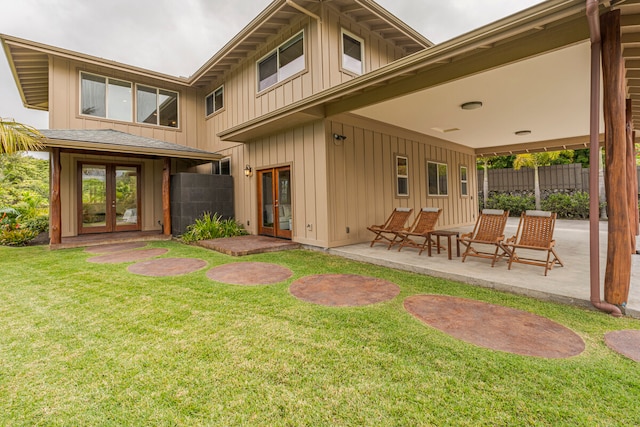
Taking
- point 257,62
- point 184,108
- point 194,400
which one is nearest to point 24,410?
point 194,400

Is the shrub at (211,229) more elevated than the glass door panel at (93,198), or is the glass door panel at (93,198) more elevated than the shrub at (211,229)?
the glass door panel at (93,198)

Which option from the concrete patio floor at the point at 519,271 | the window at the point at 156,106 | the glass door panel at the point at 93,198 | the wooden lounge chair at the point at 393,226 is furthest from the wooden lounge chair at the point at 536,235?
the window at the point at 156,106

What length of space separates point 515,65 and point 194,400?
5020mm

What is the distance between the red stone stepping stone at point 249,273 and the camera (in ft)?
13.3

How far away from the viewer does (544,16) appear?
2.88m

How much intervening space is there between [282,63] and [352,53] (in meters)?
1.85

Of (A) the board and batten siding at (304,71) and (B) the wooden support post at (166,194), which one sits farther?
(B) the wooden support post at (166,194)

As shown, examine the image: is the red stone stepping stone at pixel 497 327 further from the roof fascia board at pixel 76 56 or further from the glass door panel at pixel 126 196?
the roof fascia board at pixel 76 56

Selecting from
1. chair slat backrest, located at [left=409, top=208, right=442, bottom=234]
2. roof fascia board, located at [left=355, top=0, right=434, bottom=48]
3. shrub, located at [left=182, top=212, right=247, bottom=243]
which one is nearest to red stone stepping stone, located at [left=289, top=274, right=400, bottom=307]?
chair slat backrest, located at [left=409, top=208, right=442, bottom=234]

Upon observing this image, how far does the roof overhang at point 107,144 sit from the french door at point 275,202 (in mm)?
2191

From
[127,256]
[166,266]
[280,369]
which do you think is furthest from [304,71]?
[280,369]

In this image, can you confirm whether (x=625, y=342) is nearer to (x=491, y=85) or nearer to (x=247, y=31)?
(x=491, y=85)

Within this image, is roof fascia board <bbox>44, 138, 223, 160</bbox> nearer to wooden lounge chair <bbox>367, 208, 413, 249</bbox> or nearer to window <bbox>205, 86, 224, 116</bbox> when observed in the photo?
window <bbox>205, 86, 224, 116</bbox>

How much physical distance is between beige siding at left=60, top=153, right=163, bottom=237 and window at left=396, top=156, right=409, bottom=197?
798cm
